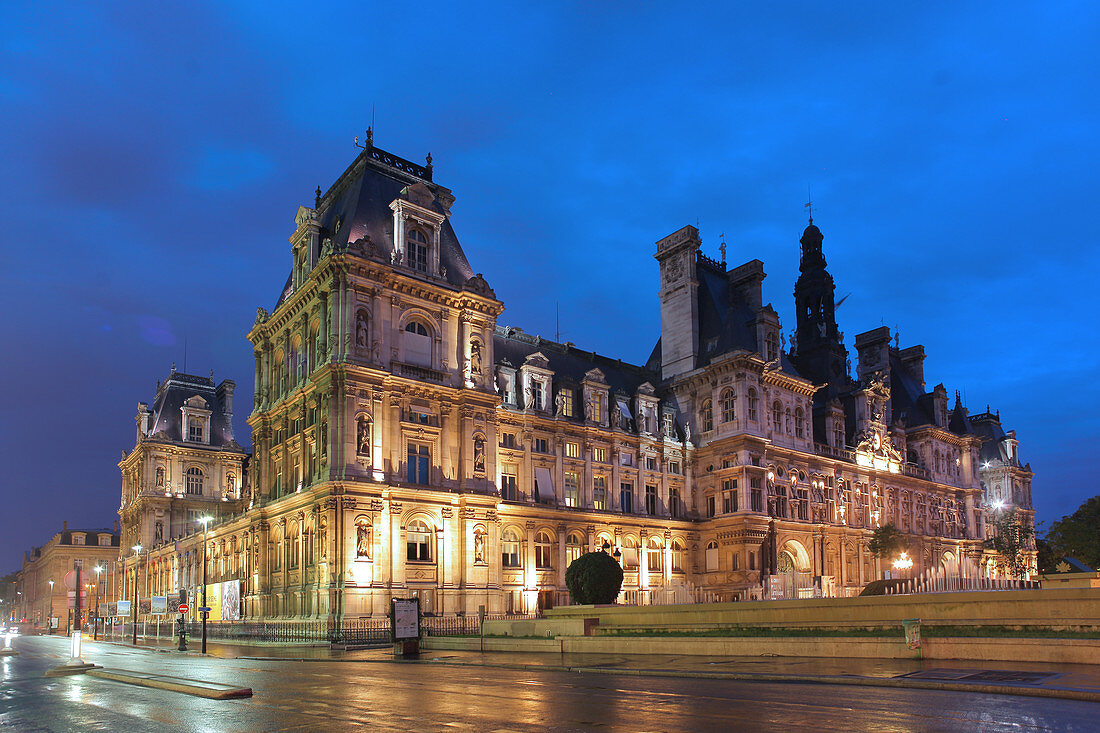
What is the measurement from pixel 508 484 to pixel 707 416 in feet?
62.6

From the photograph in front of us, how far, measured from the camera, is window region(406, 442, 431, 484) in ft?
155

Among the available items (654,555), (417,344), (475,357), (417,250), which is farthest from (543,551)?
(417,250)

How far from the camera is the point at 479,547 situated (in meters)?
48.0

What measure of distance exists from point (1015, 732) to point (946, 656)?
1156 centimetres

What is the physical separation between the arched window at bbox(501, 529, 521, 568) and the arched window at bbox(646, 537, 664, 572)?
38.3 feet

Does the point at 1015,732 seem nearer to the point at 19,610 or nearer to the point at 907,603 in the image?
the point at 907,603

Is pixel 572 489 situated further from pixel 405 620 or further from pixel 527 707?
pixel 527 707

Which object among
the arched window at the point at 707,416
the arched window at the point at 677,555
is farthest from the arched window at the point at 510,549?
the arched window at the point at 707,416

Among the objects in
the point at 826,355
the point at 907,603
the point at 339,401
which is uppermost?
Answer: the point at 826,355

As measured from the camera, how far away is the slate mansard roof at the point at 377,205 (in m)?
49.6

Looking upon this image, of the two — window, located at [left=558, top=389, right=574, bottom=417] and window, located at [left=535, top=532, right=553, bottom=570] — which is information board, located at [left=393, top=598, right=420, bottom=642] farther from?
window, located at [left=558, top=389, right=574, bottom=417]

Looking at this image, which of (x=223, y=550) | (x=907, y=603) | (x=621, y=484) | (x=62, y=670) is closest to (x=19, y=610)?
(x=223, y=550)

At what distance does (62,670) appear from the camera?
90.9 feet

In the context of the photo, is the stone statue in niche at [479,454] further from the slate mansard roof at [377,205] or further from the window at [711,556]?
the window at [711,556]
